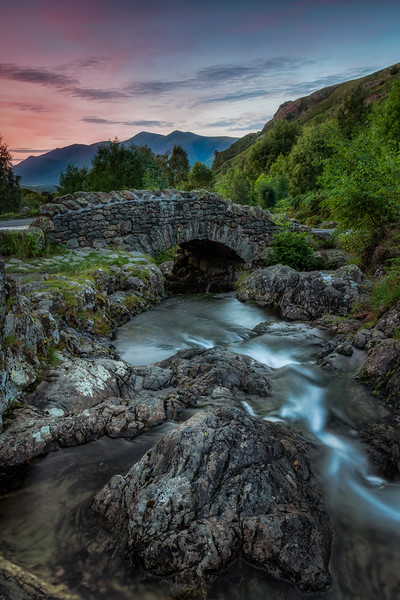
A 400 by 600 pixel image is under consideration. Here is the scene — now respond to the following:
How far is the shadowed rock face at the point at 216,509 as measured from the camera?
7.45 ft

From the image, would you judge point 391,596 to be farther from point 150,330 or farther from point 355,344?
point 150,330

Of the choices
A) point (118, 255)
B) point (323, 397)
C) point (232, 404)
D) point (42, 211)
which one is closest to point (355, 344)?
point (323, 397)

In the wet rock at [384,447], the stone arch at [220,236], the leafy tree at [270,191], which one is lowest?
the wet rock at [384,447]

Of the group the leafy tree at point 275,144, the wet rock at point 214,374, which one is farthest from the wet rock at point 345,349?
the leafy tree at point 275,144

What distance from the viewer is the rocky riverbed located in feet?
7.56

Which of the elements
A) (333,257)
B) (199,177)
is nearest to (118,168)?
(333,257)

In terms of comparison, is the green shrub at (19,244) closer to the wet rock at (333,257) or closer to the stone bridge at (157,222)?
the stone bridge at (157,222)

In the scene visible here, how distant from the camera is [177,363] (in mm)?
5688

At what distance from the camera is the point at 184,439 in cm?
285

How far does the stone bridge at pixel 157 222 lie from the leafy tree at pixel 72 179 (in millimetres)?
21627

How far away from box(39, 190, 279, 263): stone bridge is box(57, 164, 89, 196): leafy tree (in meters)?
21.6

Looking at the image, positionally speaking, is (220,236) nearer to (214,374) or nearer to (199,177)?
(214,374)

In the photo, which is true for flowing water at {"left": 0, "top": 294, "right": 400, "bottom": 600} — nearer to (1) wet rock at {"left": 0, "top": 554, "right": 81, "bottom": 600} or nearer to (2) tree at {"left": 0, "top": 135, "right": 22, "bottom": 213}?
(1) wet rock at {"left": 0, "top": 554, "right": 81, "bottom": 600}

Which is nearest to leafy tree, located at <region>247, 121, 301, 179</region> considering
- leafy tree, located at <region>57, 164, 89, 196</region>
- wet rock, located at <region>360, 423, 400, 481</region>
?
leafy tree, located at <region>57, 164, 89, 196</region>
